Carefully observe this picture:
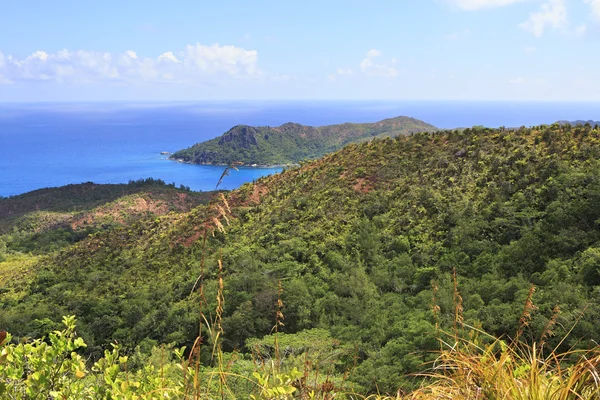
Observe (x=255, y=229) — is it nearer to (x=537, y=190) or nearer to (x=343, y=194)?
(x=343, y=194)

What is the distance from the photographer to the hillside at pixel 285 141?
115m

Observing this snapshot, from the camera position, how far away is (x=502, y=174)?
1903 cm

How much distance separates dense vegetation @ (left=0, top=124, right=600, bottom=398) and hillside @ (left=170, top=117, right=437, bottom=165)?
84.4m

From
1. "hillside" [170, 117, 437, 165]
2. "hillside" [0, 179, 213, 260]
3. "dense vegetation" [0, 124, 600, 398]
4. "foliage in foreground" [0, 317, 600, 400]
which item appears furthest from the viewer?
"hillside" [170, 117, 437, 165]

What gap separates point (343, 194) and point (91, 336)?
552 inches

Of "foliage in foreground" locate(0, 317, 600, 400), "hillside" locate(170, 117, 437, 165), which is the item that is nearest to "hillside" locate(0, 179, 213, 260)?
"hillside" locate(170, 117, 437, 165)

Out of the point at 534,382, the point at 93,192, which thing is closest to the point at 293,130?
the point at 93,192

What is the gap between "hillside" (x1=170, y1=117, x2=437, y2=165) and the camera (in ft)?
378

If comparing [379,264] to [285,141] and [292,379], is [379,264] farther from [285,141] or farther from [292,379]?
[285,141]

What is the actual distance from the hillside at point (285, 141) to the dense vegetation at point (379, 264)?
277ft

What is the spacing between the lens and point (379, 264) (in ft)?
56.2

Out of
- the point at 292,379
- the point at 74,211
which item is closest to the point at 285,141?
the point at 74,211

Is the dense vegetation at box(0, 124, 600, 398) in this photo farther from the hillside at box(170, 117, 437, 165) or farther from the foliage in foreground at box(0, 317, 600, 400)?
the hillside at box(170, 117, 437, 165)

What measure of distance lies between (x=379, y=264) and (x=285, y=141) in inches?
4255
